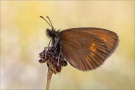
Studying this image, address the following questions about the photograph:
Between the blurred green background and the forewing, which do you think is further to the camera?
the blurred green background

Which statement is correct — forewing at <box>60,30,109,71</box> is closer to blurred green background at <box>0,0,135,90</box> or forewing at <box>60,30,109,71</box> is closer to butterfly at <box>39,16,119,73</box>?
butterfly at <box>39,16,119,73</box>

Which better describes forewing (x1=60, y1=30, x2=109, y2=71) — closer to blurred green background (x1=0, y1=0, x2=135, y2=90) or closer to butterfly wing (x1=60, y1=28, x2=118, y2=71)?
butterfly wing (x1=60, y1=28, x2=118, y2=71)

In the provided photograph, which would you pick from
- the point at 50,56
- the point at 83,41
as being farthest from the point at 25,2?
the point at 50,56

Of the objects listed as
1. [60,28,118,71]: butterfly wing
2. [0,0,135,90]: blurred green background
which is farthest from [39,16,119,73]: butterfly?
[0,0,135,90]: blurred green background

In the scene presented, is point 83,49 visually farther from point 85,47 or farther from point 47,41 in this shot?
point 47,41

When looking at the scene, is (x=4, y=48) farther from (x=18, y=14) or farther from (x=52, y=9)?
(x=52, y=9)

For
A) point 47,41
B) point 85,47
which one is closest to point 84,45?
point 85,47

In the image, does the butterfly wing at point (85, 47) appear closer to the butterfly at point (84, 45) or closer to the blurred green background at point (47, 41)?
the butterfly at point (84, 45)
